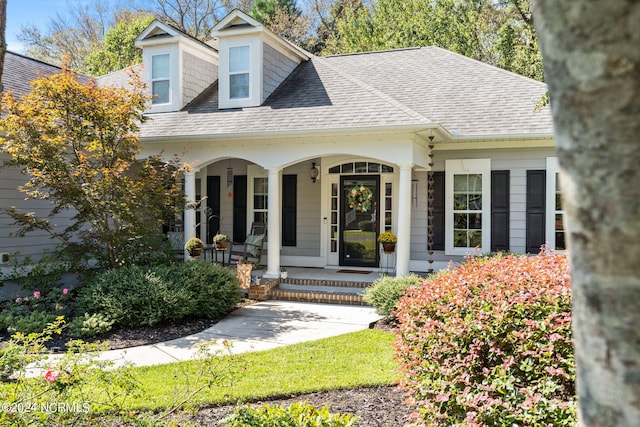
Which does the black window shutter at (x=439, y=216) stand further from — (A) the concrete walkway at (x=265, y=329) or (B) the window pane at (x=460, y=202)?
(A) the concrete walkway at (x=265, y=329)

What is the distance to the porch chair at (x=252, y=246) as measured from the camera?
415 inches

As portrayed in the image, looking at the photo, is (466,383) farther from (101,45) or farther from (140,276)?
(101,45)

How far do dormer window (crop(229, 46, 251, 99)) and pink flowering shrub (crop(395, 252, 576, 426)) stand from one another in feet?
27.0

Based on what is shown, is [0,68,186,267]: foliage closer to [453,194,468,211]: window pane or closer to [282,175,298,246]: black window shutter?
[282,175,298,246]: black window shutter

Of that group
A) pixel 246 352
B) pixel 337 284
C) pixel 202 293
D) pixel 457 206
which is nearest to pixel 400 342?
pixel 246 352

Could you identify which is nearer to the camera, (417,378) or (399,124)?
(417,378)

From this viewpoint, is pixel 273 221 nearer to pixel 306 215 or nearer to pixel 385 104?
pixel 306 215

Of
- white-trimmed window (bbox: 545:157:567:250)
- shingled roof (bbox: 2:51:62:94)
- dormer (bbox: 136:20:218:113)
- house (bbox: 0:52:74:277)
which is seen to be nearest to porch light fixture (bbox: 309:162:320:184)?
Result: dormer (bbox: 136:20:218:113)

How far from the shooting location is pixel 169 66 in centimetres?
1166

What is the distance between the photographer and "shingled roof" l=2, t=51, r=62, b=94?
1074 cm

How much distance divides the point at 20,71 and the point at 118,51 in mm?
13885

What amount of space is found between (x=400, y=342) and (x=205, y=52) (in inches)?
410

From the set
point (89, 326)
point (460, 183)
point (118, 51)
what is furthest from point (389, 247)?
point (118, 51)

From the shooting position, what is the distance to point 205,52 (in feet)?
41.0
